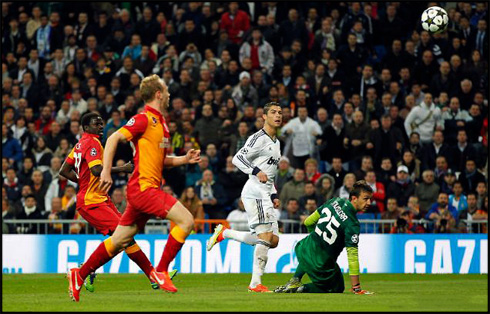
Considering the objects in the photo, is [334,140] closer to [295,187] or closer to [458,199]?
[295,187]

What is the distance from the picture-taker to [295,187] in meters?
21.2

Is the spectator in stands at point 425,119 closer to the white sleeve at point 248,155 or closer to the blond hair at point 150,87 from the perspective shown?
the white sleeve at point 248,155

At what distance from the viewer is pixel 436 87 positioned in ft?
77.3

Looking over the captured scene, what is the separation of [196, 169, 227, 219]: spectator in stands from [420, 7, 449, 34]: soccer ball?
595cm

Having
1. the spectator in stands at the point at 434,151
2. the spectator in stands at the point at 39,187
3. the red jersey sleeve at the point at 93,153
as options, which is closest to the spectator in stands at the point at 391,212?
the spectator in stands at the point at 434,151

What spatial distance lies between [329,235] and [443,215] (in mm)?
8307

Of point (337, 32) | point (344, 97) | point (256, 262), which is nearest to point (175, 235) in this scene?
point (256, 262)

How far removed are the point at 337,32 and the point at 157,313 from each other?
54.9ft

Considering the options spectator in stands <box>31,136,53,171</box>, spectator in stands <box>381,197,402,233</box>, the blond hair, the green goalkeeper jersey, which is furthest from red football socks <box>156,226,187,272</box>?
spectator in stands <box>31,136,53,171</box>

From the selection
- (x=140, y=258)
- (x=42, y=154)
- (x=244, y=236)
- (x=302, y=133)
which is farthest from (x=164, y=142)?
(x=42, y=154)

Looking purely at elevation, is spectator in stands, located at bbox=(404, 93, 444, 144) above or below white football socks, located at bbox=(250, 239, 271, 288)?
above

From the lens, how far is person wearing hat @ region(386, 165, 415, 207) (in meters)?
21.2

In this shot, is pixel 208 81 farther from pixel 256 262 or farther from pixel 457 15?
pixel 256 262

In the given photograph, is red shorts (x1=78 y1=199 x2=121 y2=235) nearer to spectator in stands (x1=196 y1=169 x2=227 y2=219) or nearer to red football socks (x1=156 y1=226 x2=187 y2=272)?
red football socks (x1=156 y1=226 x2=187 y2=272)
